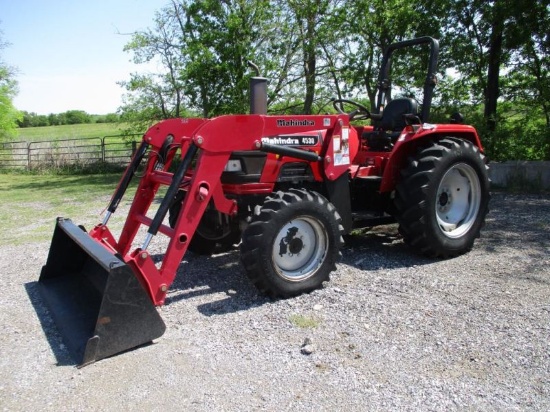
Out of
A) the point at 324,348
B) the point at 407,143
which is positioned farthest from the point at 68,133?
the point at 324,348

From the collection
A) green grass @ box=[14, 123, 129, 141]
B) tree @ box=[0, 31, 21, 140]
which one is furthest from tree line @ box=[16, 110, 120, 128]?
tree @ box=[0, 31, 21, 140]

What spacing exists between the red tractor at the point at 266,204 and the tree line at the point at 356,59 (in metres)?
6.22

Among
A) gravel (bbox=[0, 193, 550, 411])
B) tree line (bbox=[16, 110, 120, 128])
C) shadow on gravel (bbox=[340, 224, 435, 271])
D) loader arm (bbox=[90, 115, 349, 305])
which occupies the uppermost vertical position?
tree line (bbox=[16, 110, 120, 128])

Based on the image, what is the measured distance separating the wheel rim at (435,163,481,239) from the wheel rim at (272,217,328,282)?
5.83ft

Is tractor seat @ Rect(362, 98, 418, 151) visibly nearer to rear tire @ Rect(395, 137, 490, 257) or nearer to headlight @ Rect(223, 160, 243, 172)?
rear tire @ Rect(395, 137, 490, 257)

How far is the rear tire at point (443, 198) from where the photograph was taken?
5047 mm

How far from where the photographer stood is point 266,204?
4105 mm

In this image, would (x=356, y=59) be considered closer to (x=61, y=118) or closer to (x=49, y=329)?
(x=49, y=329)

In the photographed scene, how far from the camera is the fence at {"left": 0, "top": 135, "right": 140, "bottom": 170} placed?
1873 cm

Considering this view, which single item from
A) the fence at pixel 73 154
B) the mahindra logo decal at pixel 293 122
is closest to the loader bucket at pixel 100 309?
the mahindra logo decal at pixel 293 122

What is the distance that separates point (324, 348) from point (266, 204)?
129cm

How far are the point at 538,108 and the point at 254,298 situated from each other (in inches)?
394

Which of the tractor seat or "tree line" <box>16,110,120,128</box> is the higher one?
"tree line" <box>16,110,120,128</box>

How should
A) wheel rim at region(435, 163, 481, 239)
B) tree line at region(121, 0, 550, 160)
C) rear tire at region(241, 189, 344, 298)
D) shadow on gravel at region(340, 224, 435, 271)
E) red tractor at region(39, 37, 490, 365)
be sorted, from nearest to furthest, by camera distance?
red tractor at region(39, 37, 490, 365) < rear tire at region(241, 189, 344, 298) < shadow on gravel at region(340, 224, 435, 271) < wheel rim at region(435, 163, 481, 239) < tree line at region(121, 0, 550, 160)
